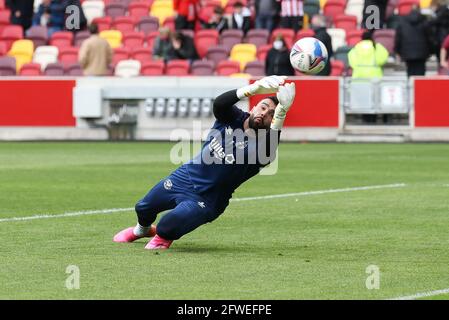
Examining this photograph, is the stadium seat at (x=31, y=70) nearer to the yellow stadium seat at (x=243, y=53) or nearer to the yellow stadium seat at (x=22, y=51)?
the yellow stadium seat at (x=22, y=51)

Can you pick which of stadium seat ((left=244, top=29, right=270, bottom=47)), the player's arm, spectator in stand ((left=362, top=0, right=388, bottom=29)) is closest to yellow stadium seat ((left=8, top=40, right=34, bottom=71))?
stadium seat ((left=244, top=29, right=270, bottom=47))

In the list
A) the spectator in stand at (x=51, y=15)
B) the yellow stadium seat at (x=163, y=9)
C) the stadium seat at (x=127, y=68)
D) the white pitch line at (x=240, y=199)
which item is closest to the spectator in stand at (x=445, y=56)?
the stadium seat at (x=127, y=68)

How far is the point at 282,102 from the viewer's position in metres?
11.8

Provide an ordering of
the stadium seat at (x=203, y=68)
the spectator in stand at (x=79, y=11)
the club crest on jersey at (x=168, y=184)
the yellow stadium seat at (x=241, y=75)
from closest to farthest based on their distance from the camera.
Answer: the club crest on jersey at (x=168, y=184) → the yellow stadium seat at (x=241, y=75) → the stadium seat at (x=203, y=68) → the spectator in stand at (x=79, y=11)

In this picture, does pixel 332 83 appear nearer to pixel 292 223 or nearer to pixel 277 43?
pixel 277 43

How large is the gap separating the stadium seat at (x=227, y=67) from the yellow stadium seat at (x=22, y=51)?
5.95 meters

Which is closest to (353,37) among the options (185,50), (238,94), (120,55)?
(185,50)

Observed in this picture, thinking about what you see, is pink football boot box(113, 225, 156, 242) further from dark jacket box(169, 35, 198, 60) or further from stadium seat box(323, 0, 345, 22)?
stadium seat box(323, 0, 345, 22)

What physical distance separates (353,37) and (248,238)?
1995 cm

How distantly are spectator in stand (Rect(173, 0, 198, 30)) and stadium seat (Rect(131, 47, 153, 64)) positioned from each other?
1.01m

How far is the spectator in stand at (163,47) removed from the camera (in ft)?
108

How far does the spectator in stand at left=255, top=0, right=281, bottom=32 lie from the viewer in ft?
110

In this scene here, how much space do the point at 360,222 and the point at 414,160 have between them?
10012 mm
